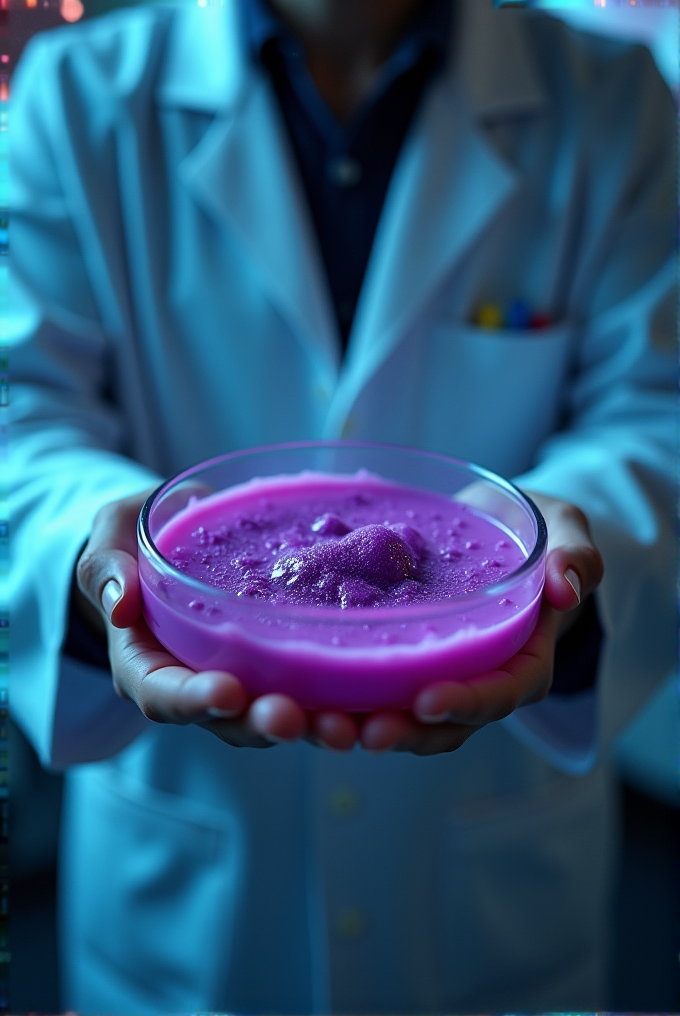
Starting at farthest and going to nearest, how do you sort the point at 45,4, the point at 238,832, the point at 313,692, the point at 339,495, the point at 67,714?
the point at 238,832 < the point at 45,4 < the point at 67,714 < the point at 339,495 < the point at 313,692

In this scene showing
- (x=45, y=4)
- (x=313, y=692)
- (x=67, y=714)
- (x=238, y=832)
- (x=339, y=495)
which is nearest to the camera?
(x=313, y=692)

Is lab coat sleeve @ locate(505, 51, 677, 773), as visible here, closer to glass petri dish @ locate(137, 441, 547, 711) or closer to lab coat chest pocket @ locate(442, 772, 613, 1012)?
lab coat chest pocket @ locate(442, 772, 613, 1012)

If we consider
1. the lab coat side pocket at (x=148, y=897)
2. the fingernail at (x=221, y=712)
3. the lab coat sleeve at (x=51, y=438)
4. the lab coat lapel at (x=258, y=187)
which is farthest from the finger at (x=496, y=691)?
the lab coat side pocket at (x=148, y=897)

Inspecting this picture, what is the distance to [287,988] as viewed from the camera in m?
1.26

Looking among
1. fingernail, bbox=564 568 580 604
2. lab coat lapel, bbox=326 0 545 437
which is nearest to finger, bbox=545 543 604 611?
fingernail, bbox=564 568 580 604

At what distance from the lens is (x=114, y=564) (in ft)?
2.37

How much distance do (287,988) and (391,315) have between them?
37.5 inches

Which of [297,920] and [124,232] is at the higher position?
[124,232]

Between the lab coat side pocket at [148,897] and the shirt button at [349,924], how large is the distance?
143 millimetres

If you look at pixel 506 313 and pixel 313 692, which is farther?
pixel 506 313

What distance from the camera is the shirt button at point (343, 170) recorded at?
47.1 inches

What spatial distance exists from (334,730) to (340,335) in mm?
729

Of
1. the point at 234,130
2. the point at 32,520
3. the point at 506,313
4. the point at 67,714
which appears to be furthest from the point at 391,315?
the point at 67,714

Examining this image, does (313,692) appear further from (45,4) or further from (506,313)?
(45,4)
